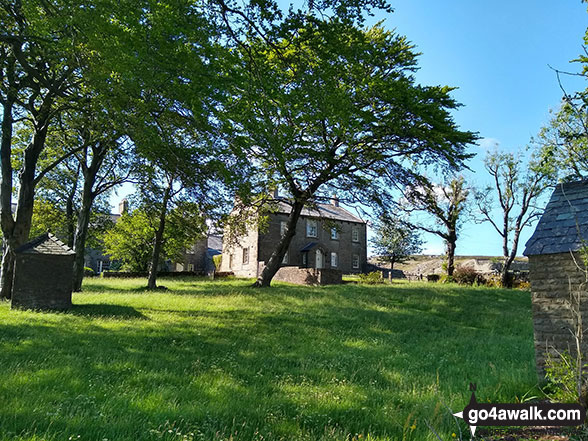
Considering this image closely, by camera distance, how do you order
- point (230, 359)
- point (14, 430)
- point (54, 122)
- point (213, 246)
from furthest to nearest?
point (213, 246)
point (54, 122)
point (230, 359)
point (14, 430)

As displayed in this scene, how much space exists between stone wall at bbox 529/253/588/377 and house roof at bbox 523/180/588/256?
0.20 m

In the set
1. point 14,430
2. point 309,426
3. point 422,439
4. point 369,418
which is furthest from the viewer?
point 369,418

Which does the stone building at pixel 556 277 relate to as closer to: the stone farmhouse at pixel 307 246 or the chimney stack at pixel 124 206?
the chimney stack at pixel 124 206

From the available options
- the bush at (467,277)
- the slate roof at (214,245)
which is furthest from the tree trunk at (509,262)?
the slate roof at (214,245)

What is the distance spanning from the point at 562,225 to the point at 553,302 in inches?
71.6

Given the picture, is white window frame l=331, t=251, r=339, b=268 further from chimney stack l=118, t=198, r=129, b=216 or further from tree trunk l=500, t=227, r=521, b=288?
chimney stack l=118, t=198, r=129, b=216

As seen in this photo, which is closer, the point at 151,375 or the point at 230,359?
the point at 151,375

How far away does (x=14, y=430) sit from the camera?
390 cm

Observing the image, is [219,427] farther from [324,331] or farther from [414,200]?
[414,200]

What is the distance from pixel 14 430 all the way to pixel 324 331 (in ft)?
31.5

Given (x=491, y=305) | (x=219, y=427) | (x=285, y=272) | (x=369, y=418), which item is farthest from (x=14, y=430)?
(x=285, y=272)

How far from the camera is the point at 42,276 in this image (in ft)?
45.8

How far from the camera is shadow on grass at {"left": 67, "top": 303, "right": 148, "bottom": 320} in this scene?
43.5ft

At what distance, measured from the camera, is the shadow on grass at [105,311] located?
13.3m
